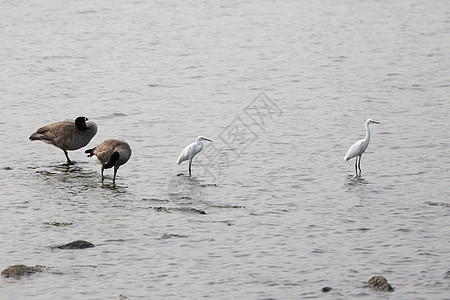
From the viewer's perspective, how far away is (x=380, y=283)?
1302 centimetres

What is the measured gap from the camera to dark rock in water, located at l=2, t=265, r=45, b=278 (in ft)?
44.0

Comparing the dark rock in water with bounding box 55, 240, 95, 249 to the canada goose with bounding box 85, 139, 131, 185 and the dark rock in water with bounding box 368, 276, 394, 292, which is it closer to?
the canada goose with bounding box 85, 139, 131, 185

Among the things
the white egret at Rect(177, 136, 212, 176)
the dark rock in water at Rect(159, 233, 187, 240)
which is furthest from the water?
the white egret at Rect(177, 136, 212, 176)

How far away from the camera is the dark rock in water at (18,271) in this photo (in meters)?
13.4

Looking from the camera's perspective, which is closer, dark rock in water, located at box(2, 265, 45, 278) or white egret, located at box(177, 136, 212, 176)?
dark rock in water, located at box(2, 265, 45, 278)

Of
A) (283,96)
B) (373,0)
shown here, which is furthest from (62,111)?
(373,0)

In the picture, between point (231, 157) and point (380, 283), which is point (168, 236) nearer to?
point (380, 283)

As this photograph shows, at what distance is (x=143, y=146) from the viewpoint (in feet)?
71.9

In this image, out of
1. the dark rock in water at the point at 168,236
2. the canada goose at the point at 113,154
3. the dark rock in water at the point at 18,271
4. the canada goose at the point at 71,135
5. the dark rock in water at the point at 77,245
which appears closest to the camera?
the dark rock in water at the point at 18,271

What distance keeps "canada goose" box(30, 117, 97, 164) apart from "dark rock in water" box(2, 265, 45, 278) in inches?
282

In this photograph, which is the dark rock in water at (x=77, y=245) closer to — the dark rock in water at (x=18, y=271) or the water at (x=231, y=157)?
the water at (x=231, y=157)

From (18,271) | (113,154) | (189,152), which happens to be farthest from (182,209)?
(18,271)

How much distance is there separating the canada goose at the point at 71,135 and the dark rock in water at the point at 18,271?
7157 mm

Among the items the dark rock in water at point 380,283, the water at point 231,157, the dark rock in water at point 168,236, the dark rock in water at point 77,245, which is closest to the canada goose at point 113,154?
the water at point 231,157
